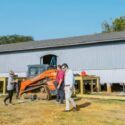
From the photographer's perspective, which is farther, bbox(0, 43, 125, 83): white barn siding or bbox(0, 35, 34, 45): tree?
bbox(0, 35, 34, 45): tree

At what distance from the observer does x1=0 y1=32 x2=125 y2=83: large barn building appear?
22.5 meters

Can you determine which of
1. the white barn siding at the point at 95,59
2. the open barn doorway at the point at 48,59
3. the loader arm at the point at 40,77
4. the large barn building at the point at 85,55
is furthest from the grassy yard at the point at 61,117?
the open barn doorway at the point at 48,59

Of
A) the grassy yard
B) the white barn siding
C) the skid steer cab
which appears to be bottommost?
the grassy yard

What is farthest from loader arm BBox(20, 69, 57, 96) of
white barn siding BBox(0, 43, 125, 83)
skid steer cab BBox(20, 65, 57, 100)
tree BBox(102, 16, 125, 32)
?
tree BBox(102, 16, 125, 32)

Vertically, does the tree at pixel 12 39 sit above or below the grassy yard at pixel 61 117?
above

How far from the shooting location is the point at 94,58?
77.2 feet

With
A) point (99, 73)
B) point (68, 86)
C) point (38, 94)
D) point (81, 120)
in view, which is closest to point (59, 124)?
point (81, 120)

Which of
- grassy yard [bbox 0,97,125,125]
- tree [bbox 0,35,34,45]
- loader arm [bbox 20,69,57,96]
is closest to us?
grassy yard [bbox 0,97,125,125]

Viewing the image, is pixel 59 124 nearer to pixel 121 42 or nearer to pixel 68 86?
pixel 68 86

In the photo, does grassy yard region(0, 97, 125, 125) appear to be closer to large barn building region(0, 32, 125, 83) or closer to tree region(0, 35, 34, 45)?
large barn building region(0, 32, 125, 83)

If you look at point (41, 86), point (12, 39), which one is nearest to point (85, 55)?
point (41, 86)

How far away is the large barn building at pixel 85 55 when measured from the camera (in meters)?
22.5

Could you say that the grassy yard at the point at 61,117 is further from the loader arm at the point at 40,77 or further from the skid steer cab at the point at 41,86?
the loader arm at the point at 40,77

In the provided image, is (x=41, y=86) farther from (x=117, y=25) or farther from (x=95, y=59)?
(x=117, y=25)
